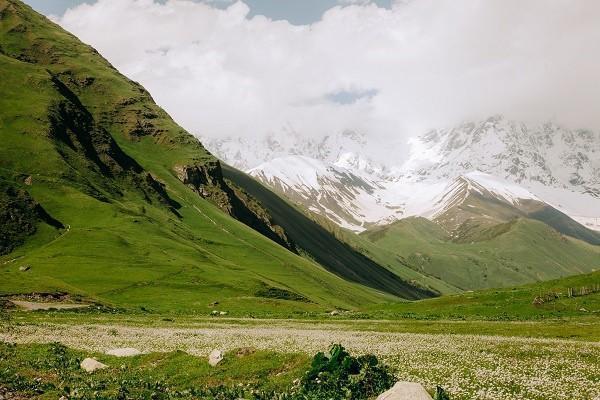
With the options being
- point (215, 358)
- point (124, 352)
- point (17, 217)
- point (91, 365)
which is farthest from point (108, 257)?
point (215, 358)

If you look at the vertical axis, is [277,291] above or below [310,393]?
below

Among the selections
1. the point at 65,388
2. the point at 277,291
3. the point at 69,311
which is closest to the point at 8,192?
the point at 277,291

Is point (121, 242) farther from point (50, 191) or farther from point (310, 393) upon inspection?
point (310, 393)

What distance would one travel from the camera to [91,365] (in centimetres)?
3319

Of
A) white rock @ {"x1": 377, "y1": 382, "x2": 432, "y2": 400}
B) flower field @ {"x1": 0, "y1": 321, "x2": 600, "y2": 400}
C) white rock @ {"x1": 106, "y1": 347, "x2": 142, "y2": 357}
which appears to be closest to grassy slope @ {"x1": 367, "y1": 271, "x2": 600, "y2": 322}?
flower field @ {"x1": 0, "y1": 321, "x2": 600, "y2": 400}

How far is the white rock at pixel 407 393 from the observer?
2005cm

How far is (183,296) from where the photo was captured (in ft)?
401

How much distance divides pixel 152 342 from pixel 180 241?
461ft

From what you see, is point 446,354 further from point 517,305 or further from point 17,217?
point 17,217

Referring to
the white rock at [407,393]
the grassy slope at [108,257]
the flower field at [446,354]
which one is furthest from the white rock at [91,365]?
the grassy slope at [108,257]

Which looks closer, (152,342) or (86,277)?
(152,342)

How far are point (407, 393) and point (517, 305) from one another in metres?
97.1

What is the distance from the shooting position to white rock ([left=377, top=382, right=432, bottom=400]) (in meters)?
20.0

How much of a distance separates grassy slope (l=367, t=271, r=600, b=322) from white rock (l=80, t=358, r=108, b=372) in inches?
2799
